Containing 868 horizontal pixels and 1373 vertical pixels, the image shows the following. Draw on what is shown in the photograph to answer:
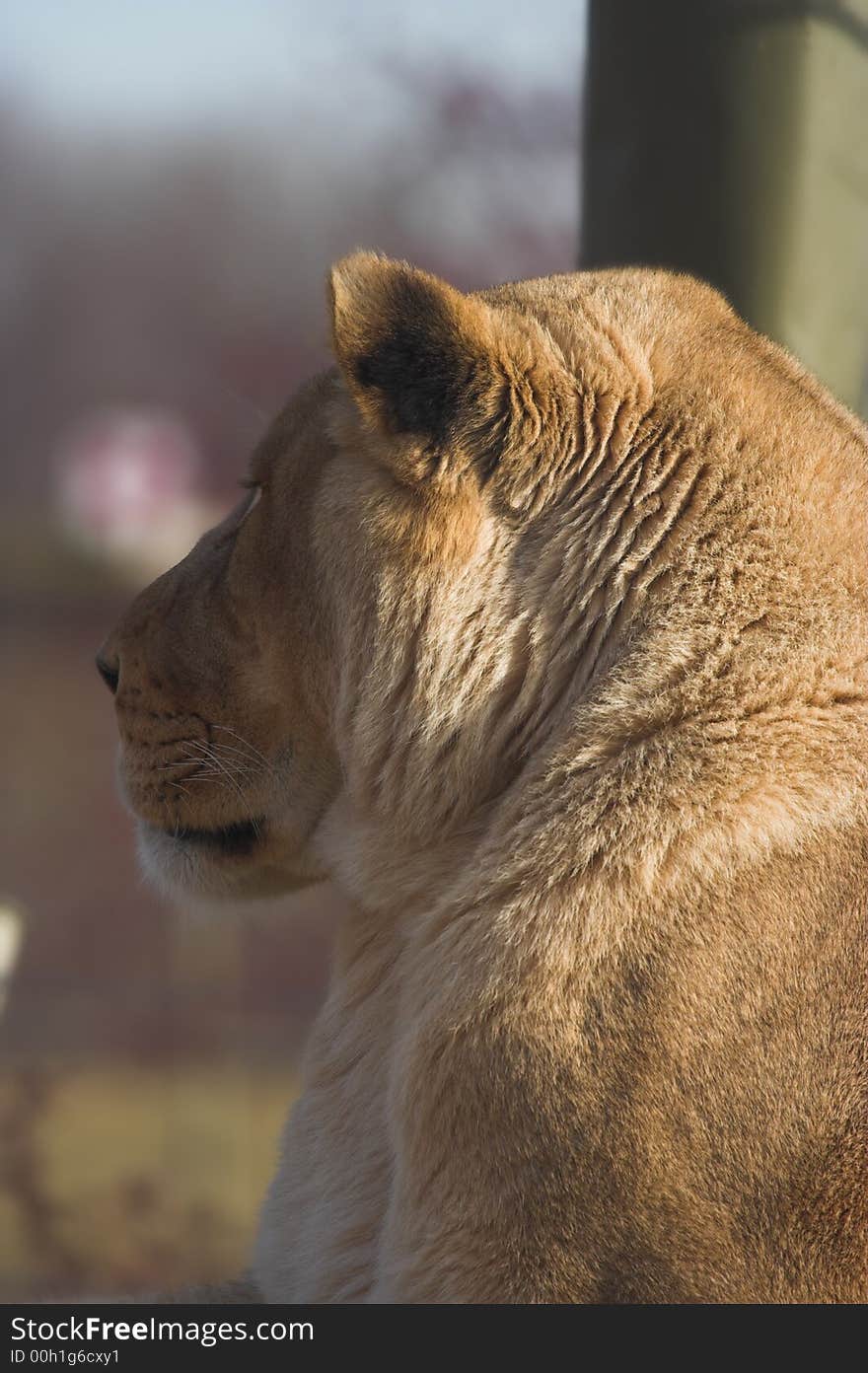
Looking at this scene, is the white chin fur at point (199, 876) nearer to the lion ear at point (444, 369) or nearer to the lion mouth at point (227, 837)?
the lion mouth at point (227, 837)

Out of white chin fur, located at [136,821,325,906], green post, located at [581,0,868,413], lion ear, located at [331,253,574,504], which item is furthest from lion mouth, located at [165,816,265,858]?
green post, located at [581,0,868,413]

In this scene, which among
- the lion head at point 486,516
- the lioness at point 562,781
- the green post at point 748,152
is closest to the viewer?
the lioness at point 562,781

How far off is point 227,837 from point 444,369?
80 cm

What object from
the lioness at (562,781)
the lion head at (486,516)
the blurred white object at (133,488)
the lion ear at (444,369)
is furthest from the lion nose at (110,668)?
the blurred white object at (133,488)

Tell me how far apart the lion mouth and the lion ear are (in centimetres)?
62

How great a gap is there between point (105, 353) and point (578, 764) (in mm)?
4435

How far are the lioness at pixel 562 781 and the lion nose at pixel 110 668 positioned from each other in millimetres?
176

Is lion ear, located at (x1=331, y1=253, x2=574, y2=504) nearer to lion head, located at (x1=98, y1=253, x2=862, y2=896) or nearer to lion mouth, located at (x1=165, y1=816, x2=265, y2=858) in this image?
lion head, located at (x1=98, y1=253, x2=862, y2=896)

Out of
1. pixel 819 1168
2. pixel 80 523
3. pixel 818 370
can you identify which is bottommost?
pixel 80 523

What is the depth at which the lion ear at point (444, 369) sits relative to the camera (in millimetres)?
1894

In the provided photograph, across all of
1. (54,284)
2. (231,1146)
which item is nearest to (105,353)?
(54,284)

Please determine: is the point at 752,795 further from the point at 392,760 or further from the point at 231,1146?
the point at 231,1146

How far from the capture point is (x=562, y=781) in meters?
1.83

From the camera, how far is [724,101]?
262 cm
